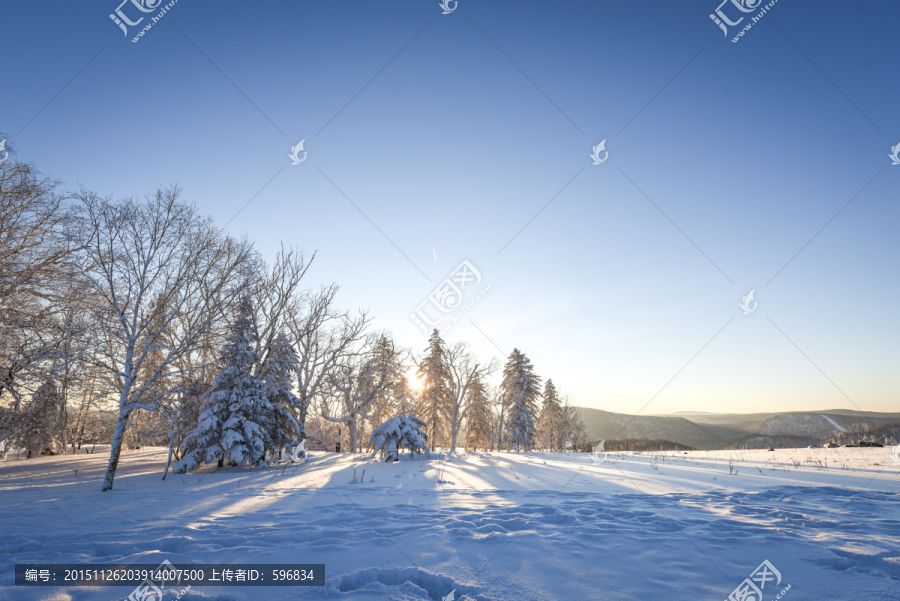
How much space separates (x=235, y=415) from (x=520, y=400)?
2763cm

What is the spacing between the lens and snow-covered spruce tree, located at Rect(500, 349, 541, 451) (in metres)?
38.0

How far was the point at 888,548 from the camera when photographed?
4.53 m

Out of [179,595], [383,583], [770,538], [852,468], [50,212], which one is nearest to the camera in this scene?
[179,595]

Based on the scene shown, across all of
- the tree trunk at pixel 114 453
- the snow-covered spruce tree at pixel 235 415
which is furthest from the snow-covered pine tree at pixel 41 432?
the tree trunk at pixel 114 453

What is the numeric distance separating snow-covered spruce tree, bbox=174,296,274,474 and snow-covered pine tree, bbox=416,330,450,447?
19.9 meters

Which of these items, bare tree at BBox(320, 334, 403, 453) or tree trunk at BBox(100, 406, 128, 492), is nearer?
tree trunk at BBox(100, 406, 128, 492)

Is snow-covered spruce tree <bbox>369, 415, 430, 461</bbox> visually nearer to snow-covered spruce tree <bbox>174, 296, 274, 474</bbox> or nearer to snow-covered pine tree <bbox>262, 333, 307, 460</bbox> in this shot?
snow-covered pine tree <bbox>262, 333, 307, 460</bbox>

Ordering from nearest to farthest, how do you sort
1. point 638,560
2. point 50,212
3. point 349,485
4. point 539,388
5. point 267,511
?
point 638,560, point 267,511, point 349,485, point 50,212, point 539,388

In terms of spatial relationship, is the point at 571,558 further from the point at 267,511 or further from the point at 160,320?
the point at 160,320

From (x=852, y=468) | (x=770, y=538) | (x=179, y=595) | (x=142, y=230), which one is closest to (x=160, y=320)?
(x=142, y=230)

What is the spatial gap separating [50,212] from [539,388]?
3685cm
